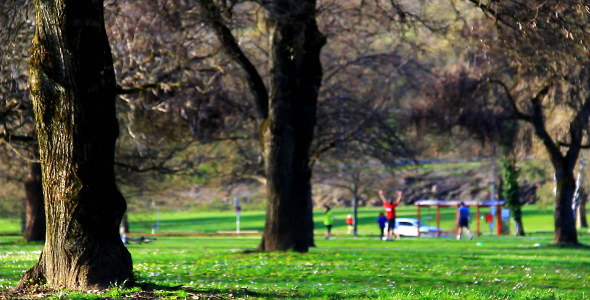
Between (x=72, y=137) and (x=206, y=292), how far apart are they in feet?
7.51

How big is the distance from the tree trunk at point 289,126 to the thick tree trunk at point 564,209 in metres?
13.6

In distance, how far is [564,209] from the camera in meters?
29.4

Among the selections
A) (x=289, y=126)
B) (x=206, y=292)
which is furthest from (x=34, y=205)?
(x=206, y=292)

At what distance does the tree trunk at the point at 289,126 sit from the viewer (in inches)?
723

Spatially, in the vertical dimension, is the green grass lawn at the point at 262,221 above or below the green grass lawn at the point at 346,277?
above

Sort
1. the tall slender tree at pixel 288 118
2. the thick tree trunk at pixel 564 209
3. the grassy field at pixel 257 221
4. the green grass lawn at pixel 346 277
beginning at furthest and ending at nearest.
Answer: the grassy field at pixel 257 221, the thick tree trunk at pixel 564 209, the tall slender tree at pixel 288 118, the green grass lawn at pixel 346 277

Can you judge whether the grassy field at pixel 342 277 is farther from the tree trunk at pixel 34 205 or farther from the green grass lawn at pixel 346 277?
the tree trunk at pixel 34 205

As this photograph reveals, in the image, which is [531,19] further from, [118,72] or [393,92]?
[393,92]

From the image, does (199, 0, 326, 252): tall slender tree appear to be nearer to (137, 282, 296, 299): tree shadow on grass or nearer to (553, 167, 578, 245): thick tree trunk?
(137, 282, 296, 299): tree shadow on grass

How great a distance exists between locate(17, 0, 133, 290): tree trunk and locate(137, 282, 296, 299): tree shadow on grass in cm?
Answer: 43

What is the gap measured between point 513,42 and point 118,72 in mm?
9783

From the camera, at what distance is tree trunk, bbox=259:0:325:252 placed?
723 inches

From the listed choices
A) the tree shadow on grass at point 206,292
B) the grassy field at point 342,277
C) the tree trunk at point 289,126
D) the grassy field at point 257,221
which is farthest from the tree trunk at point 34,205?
the grassy field at point 257,221

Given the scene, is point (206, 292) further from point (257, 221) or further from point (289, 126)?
point (257, 221)
